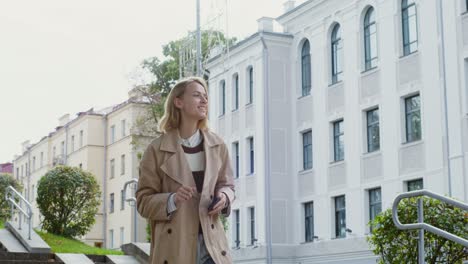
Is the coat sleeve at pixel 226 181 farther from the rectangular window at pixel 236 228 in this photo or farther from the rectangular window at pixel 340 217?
→ the rectangular window at pixel 236 228

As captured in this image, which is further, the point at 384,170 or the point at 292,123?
the point at 292,123

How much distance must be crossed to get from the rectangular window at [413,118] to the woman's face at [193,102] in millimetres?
25542

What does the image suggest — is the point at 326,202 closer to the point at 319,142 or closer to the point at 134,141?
the point at 319,142

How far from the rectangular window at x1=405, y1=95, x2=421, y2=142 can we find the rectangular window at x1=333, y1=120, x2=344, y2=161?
431 centimetres

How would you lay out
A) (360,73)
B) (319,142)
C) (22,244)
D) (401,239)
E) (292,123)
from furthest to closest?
(292,123) < (319,142) < (360,73) < (22,244) < (401,239)

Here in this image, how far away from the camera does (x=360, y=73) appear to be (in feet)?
109

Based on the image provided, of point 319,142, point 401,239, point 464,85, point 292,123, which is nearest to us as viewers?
point 401,239

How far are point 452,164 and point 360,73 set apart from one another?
723 centimetres

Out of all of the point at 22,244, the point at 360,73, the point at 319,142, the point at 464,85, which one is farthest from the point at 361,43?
the point at 22,244

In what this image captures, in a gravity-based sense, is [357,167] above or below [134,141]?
Result: below

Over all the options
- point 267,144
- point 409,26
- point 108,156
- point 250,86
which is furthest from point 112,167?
point 409,26

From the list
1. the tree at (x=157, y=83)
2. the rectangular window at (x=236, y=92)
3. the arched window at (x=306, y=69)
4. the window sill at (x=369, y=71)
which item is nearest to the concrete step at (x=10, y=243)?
the window sill at (x=369, y=71)

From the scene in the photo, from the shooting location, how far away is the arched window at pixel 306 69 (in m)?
37.6

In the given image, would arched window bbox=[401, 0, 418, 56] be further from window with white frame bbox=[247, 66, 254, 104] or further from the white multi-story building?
window with white frame bbox=[247, 66, 254, 104]
